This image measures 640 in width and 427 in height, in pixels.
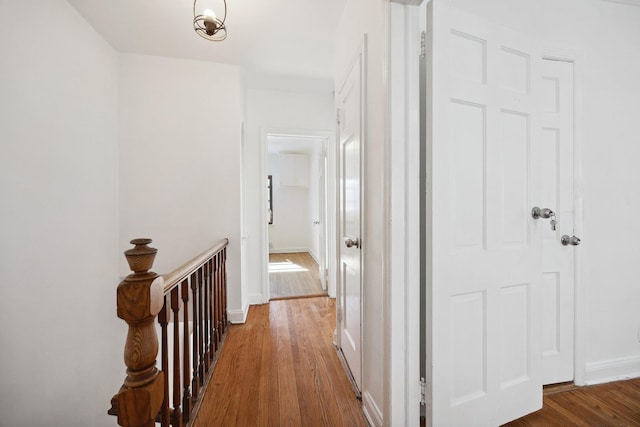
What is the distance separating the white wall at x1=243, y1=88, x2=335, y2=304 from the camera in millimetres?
3047

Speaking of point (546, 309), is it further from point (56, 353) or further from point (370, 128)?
point (56, 353)

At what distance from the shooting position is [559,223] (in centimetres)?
156

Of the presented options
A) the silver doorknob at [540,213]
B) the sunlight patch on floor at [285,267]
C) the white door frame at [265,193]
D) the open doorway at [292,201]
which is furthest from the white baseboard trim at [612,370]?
the open doorway at [292,201]

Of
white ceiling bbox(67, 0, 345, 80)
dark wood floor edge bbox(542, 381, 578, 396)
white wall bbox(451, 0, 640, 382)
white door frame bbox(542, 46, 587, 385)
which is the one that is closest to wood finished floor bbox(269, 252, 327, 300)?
dark wood floor edge bbox(542, 381, 578, 396)

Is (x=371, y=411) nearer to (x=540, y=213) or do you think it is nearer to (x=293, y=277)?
(x=540, y=213)

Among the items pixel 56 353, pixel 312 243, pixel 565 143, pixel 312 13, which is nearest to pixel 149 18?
pixel 312 13

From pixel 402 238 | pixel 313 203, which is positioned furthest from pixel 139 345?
pixel 313 203

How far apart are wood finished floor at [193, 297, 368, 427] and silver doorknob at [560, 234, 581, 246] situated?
1557mm

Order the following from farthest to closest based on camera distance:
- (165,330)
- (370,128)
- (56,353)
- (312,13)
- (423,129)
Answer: (312,13), (56,353), (370,128), (423,129), (165,330)

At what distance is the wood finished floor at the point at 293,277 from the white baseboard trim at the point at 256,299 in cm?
20

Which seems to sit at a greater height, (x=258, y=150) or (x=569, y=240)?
(x=258, y=150)

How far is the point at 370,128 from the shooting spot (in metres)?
1.38

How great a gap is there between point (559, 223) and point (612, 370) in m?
1.03

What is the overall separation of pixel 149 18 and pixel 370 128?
197 centimetres
